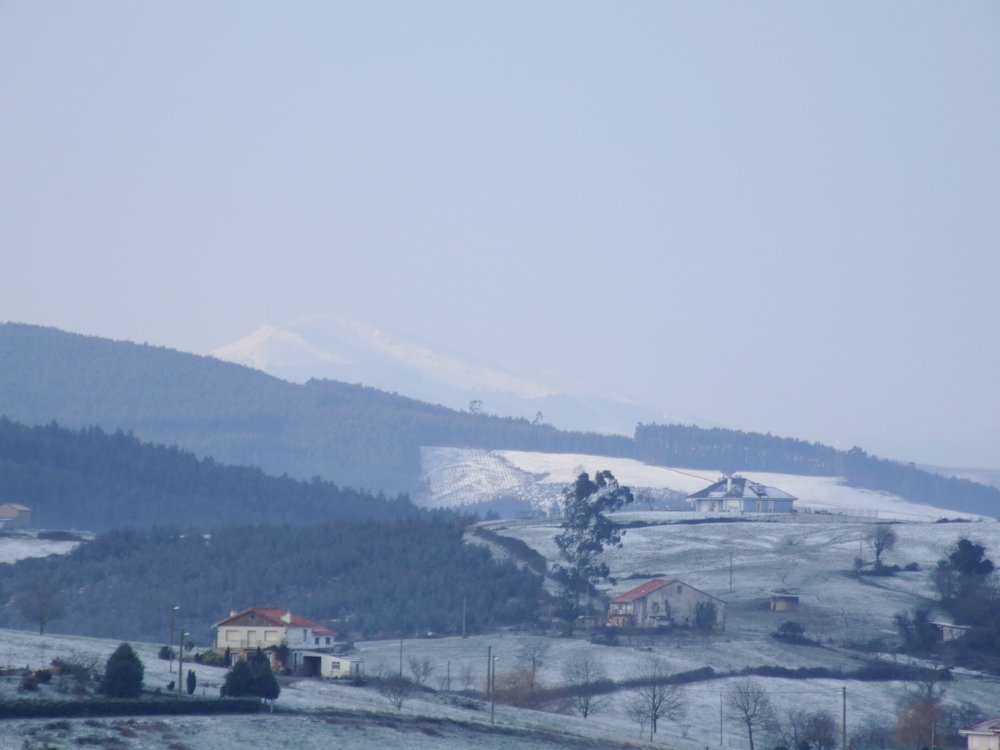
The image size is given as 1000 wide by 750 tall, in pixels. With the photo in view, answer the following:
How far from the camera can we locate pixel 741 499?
172875 millimetres

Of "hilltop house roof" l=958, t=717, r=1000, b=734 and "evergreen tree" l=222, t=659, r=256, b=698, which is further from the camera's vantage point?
"hilltop house roof" l=958, t=717, r=1000, b=734

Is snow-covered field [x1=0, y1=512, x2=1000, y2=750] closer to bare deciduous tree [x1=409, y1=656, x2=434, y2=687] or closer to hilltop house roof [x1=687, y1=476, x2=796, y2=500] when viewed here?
bare deciduous tree [x1=409, y1=656, x2=434, y2=687]

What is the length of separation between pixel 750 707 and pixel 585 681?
9109 millimetres

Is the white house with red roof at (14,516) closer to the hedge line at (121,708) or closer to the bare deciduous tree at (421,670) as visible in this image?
the bare deciduous tree at (421,670)

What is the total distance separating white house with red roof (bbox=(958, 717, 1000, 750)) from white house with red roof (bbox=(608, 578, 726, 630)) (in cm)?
3446

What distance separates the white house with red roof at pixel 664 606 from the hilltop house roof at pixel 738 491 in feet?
189

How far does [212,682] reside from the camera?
253 ft

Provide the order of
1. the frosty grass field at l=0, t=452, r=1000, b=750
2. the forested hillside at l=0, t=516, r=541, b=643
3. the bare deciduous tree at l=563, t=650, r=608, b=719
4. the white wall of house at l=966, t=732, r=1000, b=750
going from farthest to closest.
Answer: the forested hillside at l=0, t=516, r=541, b=643 → the bare deciduous tree at l=563, t=650, r=608, b=719 → the white wall of house at l=966, t=732, r=1000, b=750 → the frosty grass field at l=0, t=452, r=1000, b=750

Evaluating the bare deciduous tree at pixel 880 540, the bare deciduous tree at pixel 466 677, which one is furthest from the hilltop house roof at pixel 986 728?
the bare deciduous tree at pixel 880 540

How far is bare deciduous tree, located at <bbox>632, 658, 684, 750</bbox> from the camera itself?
8562 centimetres

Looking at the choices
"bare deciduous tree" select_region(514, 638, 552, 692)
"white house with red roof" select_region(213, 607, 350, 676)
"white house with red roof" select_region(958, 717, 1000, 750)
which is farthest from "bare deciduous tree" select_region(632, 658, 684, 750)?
"white house with red roof" select_region(213, 607, 350, 676)

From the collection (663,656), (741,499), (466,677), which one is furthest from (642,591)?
(741,499)

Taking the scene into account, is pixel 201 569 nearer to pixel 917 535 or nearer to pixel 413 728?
pixel 917 535

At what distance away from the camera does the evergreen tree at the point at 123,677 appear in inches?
2630
